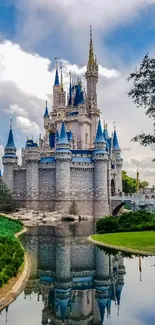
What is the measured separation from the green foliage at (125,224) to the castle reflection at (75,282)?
6407mm

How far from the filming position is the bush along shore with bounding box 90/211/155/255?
751 inches

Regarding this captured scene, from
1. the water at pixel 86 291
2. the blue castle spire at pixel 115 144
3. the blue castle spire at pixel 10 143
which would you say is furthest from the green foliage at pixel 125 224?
the blue castle spire at pixel 115 144

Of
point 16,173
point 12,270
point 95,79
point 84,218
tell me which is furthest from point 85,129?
point 12,270

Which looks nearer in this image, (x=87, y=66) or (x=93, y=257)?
(x=93, y=257)

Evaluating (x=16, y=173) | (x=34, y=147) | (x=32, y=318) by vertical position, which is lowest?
(x=32, y=318)

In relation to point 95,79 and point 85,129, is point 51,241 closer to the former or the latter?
point 85,129

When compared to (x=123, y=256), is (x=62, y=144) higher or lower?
higher

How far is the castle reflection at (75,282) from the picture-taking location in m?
9.54

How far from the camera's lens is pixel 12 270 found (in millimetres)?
12523

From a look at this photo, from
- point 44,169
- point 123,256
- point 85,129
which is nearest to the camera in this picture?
point 123,256

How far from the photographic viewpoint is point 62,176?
1965 inches

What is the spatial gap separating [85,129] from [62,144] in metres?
11.7

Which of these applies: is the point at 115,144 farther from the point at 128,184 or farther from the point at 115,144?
the point at 128,184

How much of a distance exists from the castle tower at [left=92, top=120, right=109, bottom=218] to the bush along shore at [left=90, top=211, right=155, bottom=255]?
1956cm
